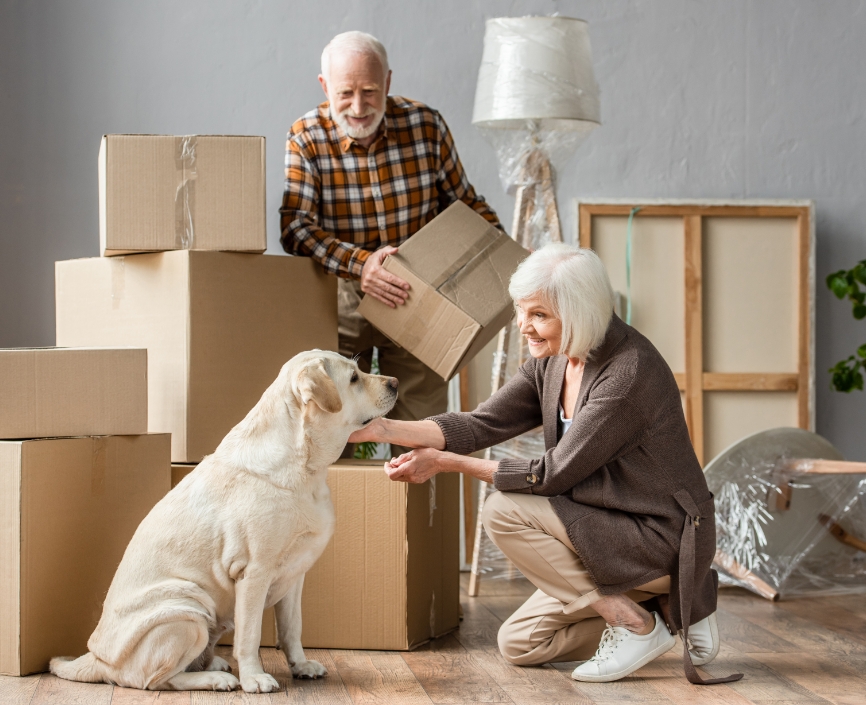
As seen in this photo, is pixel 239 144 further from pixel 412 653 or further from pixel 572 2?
pixel 572 2

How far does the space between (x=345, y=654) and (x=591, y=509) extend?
0.79 meters

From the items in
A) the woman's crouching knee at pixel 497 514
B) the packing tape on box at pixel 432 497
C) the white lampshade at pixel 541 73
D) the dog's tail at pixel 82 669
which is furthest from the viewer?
the white lampshade at pixel 541 73

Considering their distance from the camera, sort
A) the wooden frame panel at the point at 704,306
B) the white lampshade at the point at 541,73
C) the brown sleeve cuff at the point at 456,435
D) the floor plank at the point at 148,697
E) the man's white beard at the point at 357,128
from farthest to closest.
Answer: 1. the wooden frame panel at the point at 704,306
2. the white lampshade at the point at 541,73
3. the man's white beard at the point at 357,128
4. the brown sleeve cuff at the point at 456,435
5. the floor plank at the point at 148,697

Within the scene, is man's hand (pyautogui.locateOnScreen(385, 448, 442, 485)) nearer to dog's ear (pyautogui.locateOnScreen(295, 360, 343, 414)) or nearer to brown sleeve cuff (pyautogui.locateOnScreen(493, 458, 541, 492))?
brown sleeve cuff (pyautogui.locateOnScreen(493, 458, 541, 492))

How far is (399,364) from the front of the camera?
119 inches

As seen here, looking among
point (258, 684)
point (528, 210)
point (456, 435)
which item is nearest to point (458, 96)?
point (528, 210)

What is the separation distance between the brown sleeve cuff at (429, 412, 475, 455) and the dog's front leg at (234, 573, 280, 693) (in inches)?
23.9

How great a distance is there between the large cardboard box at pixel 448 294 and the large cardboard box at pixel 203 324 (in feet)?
0.71

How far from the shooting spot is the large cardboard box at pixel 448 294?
250 centimetres

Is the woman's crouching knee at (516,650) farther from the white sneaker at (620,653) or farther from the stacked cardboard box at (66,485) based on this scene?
the stacked cardboard box at (66,485)

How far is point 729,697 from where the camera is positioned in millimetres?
2090

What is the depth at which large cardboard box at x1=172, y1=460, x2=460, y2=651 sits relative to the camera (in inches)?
99.3

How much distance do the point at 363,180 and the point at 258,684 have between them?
4.91 ft

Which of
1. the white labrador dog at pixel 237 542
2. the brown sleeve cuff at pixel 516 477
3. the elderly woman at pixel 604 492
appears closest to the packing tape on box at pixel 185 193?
the white labrador dog at pixel 237 542
